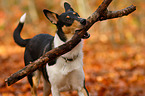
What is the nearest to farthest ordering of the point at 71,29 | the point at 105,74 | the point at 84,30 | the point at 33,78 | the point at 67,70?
1. the point at 84,30
2. the point at 71,29
3. the point at 67,70
4. the point at 33,78
5. the point at 105,74

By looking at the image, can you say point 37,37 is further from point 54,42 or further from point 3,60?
point 3,60

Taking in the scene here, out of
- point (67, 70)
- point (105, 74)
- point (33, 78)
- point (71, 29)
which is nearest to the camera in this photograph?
point (71, 29)

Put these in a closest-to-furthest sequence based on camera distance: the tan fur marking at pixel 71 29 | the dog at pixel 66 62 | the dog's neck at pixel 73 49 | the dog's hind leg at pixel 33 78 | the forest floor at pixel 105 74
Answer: the tan fur marking at pixel 71 29
the dog at pixel 66 62
the dog's neck at pixel 73 49
the dog's hind leg at pixel 33 78
the forest floor at pixel 105 74

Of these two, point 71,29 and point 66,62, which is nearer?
point 71,29

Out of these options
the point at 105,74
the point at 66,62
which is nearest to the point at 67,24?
the point at 66,62

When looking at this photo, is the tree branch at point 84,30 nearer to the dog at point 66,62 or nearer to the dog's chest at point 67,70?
the dog at point 66,62

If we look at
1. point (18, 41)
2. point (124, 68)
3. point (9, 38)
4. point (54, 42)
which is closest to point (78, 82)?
point (54, 42)

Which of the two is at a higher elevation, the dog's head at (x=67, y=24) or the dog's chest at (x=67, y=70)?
the dog's head at (x=67, y=24)

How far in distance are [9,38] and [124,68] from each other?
42.0 feet

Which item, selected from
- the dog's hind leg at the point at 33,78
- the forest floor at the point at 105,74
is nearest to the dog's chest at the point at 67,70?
the dog's hind leg at the point at 33,78

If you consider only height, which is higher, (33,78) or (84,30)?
(33,78)

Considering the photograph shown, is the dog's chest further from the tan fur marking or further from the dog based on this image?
the tan fur marking

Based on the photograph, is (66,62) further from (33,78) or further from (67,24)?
(33,78)

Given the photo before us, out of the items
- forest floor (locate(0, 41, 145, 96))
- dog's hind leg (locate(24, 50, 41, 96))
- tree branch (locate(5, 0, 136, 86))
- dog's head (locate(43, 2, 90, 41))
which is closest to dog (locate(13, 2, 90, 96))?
dog's head (locate(43, 2, 90, 41))
